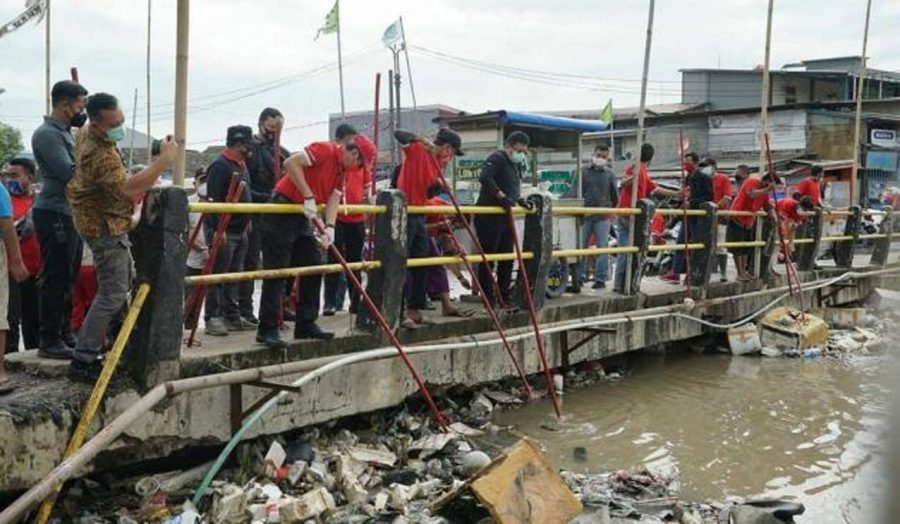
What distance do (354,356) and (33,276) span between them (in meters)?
2.29

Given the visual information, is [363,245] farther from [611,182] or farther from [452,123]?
[452,123]

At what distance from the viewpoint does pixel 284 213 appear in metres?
5.03

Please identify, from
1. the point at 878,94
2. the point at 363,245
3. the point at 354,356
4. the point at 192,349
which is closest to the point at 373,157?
the point at 363,245

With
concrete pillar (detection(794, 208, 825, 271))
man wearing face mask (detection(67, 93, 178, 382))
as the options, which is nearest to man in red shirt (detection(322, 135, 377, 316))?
man wearing face mask (detection(67, 93, 178, 382))

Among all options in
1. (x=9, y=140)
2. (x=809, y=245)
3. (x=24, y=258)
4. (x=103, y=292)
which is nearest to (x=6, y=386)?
(x=103, y=292)

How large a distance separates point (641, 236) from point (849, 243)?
6.69 m

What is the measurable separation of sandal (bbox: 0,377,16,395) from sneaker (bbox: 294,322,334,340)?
69.2 inches

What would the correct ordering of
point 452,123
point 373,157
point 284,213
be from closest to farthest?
point 284,213
point 373,157
point 452,123

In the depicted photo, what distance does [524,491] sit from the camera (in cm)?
439

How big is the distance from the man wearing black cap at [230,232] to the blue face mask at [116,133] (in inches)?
62.3

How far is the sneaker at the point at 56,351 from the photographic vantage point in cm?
445

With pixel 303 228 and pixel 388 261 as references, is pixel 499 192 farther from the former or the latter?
pixel 303 228

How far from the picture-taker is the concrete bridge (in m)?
3.90

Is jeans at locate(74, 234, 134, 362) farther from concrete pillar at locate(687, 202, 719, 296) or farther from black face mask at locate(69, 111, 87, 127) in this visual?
concrete pillar at locate(687, 202, 719, 296)
